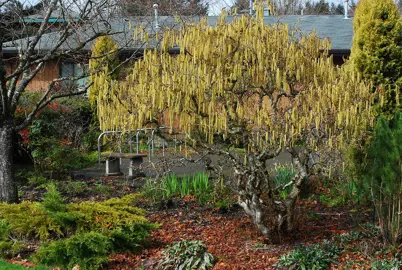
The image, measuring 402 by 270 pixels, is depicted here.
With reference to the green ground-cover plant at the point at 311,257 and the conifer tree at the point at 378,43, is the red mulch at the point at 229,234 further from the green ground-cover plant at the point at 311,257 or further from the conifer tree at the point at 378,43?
the conifer tree at the point at 378,43

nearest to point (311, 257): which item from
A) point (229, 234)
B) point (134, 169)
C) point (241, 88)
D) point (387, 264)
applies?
point (387, 264)

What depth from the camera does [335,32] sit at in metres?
18.5

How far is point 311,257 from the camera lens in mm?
4953

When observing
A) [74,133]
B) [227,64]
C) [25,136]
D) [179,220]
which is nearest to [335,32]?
[74,133]

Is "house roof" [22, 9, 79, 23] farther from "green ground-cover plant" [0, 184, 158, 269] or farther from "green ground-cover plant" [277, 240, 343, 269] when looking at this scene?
"green ground-cover plant" [277, 240, 343, 269]

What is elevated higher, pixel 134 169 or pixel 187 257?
pixel 187 257

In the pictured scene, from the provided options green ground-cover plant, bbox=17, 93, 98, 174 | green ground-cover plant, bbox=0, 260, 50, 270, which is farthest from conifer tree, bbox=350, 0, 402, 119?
green ground-cover plant, bbox=17, 93, 98, 174

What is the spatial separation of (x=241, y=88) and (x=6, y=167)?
4161 millimetres

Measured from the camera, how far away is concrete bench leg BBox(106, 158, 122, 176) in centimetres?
1061

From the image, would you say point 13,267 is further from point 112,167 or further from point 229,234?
point 112,167

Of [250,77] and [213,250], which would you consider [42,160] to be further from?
[250,77]

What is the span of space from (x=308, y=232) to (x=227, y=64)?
2.46m

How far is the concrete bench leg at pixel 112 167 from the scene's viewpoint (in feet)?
34.8

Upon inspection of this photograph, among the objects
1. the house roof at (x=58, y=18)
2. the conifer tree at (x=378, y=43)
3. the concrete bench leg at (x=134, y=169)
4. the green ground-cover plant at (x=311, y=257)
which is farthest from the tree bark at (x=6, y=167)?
the conifer tree at (x=378, y=43)
